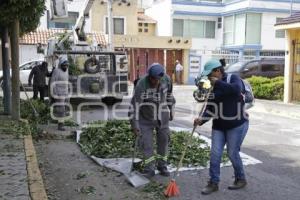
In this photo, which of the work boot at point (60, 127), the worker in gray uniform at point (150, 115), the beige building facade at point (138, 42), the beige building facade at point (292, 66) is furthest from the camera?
the beige building facade at point (138, 42)

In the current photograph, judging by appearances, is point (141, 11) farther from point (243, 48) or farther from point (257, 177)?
point (257, 177)

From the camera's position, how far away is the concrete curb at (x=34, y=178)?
562 centimetres

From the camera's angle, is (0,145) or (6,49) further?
(6,49)

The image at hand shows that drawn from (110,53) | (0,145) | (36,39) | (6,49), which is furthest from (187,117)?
(36,39)

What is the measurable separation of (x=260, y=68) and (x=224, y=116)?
19504 mm

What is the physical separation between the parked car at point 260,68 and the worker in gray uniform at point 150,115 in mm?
17795

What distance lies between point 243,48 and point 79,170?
106 feet

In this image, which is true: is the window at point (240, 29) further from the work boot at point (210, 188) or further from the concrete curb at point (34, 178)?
the work boot at point (210, 188)

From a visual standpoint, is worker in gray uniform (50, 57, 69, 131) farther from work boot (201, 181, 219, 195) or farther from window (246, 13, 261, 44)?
window (246, 13, 261, 44)

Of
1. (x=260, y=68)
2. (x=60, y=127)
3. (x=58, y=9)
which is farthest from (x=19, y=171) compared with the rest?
(x=260, y=68)

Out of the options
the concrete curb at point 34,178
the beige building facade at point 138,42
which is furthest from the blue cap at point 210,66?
the beige building facade at point 138,42

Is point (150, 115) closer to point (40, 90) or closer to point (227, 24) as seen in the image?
point (40, 90)

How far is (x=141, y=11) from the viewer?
4744 cm

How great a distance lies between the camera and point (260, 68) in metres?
25.0
